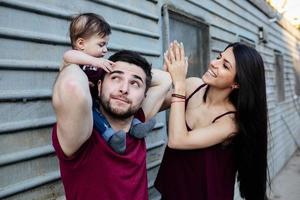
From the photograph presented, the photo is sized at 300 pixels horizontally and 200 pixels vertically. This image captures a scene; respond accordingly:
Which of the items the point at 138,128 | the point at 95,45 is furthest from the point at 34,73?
the point at 138,128

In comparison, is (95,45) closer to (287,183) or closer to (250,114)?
(250,114)

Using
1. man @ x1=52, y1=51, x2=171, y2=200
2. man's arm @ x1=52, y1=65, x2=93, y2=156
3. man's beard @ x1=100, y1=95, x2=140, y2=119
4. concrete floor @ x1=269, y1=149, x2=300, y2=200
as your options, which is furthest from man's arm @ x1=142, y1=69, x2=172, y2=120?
concrete floor @ x1=269, y1=149, x2=300, y2=200

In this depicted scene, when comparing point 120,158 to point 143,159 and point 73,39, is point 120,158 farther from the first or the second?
point 73,39

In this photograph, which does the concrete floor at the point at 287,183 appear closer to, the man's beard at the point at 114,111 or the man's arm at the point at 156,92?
→ the man's arm at the point at 156,92

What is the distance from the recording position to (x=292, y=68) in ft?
40.5

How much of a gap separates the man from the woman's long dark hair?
28.9 inches

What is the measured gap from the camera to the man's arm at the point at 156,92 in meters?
2.22

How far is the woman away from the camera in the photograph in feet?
7.86

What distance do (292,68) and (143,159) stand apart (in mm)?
11496

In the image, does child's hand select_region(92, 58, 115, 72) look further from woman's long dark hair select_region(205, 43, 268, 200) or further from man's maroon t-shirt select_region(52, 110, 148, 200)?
woman's long dark hair select_region(205, 43, 268, 200)

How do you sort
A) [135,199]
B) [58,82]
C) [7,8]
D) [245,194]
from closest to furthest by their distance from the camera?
[58,82] → [135,199] → [7,8] → [245,194]

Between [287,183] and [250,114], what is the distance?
6561mm

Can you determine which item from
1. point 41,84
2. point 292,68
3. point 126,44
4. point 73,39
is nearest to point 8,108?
point 41,84

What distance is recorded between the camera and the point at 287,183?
8.38 m
